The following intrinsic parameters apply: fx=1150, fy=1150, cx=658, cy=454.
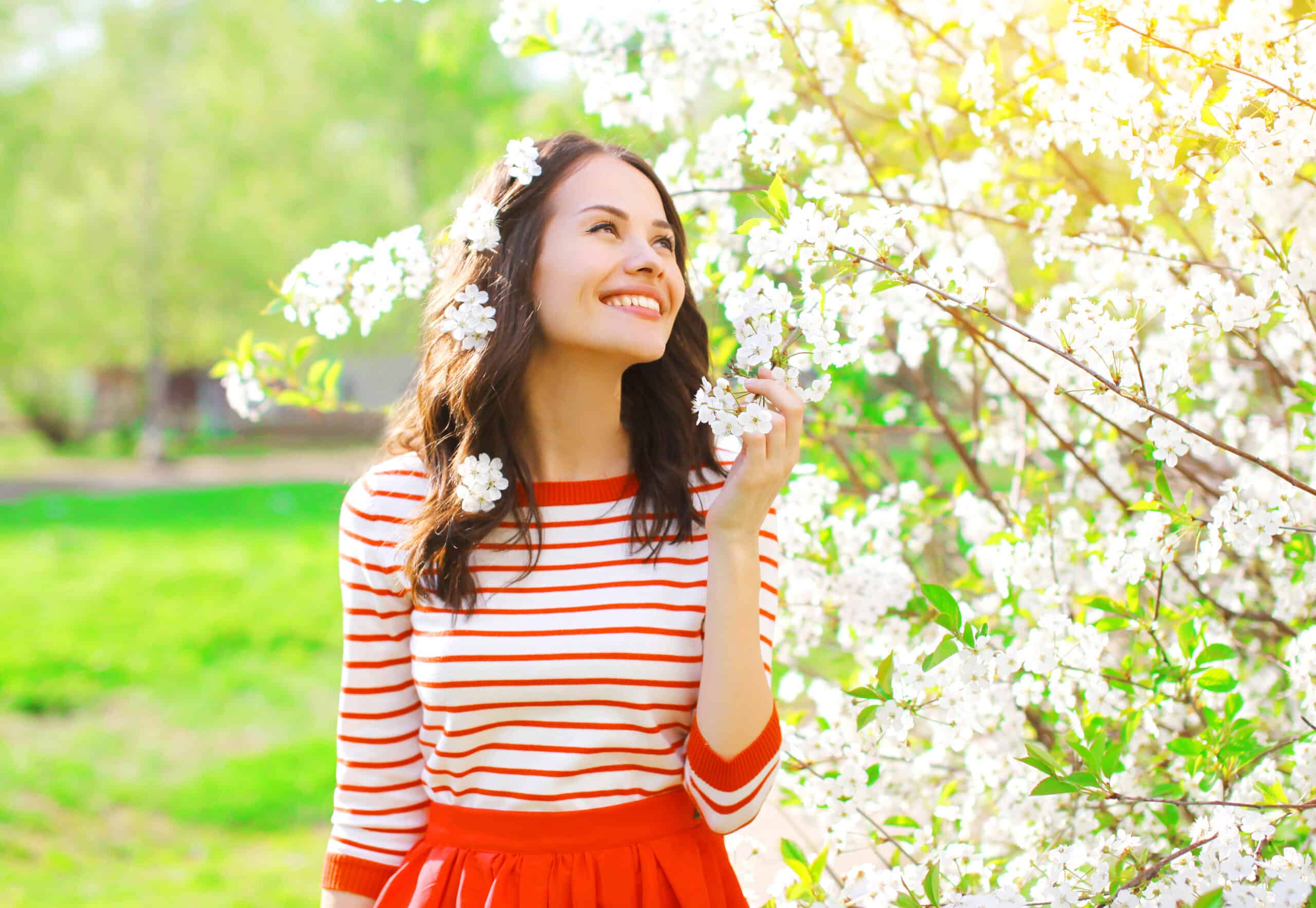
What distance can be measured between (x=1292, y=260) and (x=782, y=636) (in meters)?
1.39

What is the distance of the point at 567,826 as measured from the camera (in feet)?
5.62

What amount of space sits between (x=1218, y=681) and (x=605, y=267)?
1131mm

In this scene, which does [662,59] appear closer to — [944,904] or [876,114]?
[876,114]

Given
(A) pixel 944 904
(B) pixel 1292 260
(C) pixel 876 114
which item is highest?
(C) pixel 876 114

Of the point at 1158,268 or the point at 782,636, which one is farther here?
the point at 782,636

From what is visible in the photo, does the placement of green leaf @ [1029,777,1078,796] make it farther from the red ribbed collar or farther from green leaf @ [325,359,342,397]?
green leaf @ [325,359,342,397]

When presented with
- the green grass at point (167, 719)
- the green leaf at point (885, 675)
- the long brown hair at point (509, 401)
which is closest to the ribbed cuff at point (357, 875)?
the long brown hair at point (509, 401)

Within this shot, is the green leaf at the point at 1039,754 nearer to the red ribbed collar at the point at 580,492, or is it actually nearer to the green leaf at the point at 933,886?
the green leaf at the point at 933,886

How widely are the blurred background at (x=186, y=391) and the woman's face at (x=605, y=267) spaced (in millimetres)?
3149

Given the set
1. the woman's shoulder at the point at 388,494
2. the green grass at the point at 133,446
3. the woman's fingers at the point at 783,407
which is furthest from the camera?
the green grass at the point at 133,446

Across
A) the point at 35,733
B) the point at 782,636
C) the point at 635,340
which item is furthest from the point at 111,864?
Answer: the point at 635,340

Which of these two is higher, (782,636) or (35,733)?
(782,636)

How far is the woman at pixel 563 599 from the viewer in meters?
1.69

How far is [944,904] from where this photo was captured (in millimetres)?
1793
